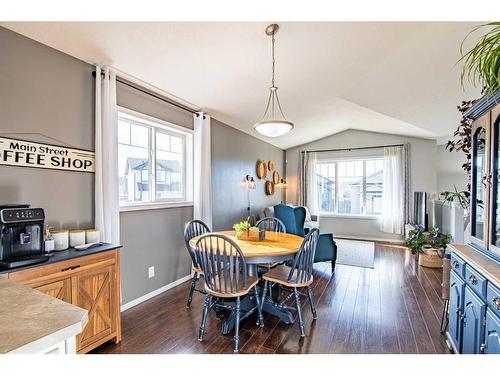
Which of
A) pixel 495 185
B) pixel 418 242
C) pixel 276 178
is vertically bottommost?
pixel 418 242

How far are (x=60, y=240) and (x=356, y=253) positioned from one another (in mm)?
5027

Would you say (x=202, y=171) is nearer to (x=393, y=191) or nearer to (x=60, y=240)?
(x=60, y=240)

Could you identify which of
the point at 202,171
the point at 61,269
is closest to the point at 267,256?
the point at 61,269

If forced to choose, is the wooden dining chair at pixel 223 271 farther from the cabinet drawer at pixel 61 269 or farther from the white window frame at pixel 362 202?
the white window frame at pixel 362 202

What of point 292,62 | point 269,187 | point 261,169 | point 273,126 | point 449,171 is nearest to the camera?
point 273,126

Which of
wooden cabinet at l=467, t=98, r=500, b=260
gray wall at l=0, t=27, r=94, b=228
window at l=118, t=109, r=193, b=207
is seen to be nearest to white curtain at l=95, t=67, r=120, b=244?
gray wall at l=0, t=27, r=94, b=228

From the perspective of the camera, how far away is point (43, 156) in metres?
2.15

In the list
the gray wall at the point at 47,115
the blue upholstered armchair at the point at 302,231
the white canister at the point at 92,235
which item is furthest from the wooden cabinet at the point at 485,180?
the gray wall at the point at 47,115

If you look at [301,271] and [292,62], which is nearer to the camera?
[301,271]

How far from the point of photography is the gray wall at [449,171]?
5.59 m
